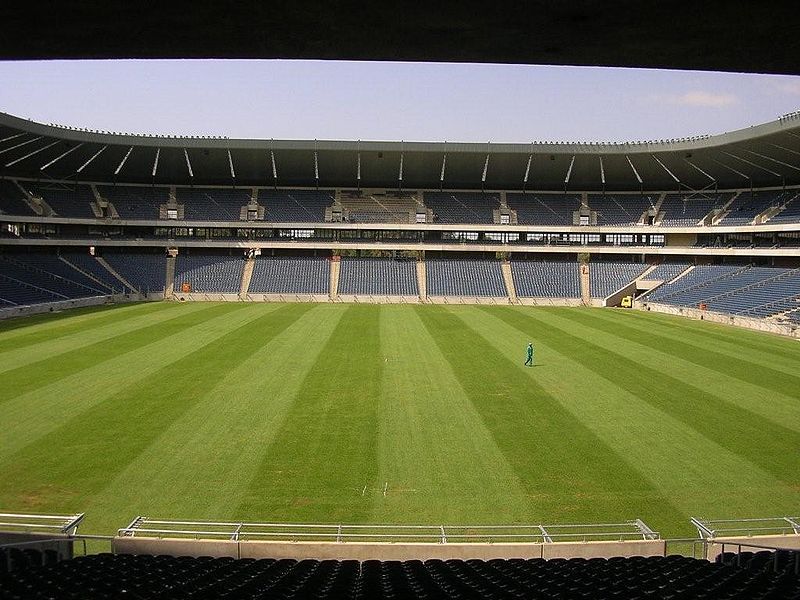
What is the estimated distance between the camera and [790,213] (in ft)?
179

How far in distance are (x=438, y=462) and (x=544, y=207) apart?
57.6 metres

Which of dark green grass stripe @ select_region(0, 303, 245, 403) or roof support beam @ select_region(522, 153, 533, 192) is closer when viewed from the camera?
dark green grass stripe @ select_region(0, 303, 245, 403)

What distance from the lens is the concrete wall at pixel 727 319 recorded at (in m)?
39.4

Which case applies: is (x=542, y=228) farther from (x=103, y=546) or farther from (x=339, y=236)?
(x=103, y=546)

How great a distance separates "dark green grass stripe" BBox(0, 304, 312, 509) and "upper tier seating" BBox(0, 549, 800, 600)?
4.14 meters

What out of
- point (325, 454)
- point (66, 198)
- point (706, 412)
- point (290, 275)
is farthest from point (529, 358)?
point (66, 198)

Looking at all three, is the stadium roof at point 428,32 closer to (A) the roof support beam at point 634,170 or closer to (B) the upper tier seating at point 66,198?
(A) the roof support beam at point 634,170

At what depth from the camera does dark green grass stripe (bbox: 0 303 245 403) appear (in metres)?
22.8

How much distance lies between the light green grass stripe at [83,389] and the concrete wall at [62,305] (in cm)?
1550

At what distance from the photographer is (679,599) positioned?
709cm

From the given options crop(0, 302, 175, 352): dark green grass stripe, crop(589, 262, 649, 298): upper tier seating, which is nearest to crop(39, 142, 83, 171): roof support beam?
crop(0, 302, 175, 352): dark green grass stripe

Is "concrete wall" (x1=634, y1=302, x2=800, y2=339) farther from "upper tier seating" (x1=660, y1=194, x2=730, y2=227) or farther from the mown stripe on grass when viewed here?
the mown stripe on grass

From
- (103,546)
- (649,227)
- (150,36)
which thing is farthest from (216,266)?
(150,36)

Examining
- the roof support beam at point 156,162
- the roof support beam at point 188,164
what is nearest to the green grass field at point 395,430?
the roof support beam at point 156,162
